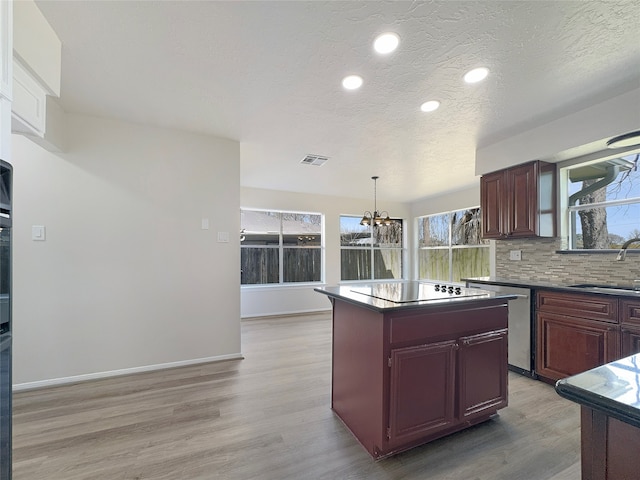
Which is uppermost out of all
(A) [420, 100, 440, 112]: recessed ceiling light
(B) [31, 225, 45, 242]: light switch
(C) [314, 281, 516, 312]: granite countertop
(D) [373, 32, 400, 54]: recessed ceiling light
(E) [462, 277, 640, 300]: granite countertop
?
(D) [373, 32, 400, 54]: recessed ceiling light

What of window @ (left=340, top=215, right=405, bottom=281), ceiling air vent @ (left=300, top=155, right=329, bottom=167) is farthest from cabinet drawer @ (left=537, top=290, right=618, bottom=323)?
window @ (left=340, top=215, right=405, bottom=281)

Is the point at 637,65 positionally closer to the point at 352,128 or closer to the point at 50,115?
the point at 352,128

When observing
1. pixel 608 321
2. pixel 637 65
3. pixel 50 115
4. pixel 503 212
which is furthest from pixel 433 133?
pixel 50 115

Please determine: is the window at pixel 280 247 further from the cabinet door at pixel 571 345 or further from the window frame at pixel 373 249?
the cabinet door at pixel 571 345

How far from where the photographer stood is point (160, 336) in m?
2.96

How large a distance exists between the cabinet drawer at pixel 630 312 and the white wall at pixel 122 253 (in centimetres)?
359

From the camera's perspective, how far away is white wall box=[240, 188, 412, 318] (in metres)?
5.58

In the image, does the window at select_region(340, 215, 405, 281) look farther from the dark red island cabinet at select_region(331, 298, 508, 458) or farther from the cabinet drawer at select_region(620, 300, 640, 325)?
the cabinet drawer at select_region(620, 300, 640, 325)

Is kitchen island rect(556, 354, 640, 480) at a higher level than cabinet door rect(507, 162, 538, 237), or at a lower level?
lower

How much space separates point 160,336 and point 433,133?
3.74m

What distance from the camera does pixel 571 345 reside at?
8.09ft

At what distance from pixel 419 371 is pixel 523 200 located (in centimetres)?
248

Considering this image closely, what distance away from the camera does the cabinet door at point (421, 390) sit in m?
1.65

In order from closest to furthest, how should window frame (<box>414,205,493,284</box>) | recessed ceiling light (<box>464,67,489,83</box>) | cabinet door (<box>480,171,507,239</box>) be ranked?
recessed ceiling light (<box>464,67,489,83</box>), cabinet door (<box>480,171,507,239</box>), window frame (<box>414,205,493,284</box>)
